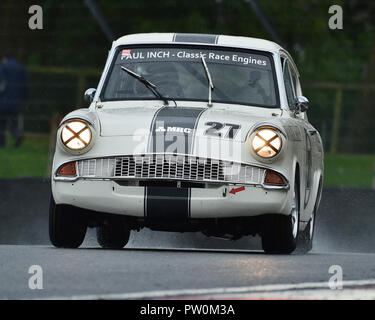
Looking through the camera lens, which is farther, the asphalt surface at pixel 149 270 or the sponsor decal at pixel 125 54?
the sponsor decal at pixel 125 54

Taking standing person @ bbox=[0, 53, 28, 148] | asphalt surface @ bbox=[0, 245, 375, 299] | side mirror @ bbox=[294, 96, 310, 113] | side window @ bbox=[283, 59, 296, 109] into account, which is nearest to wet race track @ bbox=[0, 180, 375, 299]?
asphalt surface @ bbox=[0, 245, 375, 299]

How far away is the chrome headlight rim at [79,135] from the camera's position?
356 inches

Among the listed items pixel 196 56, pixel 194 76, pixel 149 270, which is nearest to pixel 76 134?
pixel 194 76

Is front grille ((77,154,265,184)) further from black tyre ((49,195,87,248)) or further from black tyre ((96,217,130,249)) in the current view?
black tyre ((96,217,130,249))

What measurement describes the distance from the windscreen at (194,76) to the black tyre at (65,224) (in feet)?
3.84

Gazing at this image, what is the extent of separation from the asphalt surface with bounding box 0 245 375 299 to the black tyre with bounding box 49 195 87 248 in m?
0.28

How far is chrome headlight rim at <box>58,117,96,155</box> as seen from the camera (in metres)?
9.04

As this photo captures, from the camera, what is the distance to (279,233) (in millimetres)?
9219

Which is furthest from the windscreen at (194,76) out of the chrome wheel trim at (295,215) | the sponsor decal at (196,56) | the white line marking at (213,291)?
the white line marking at (213,291)

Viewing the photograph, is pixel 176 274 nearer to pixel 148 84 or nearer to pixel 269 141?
pixel 269 141

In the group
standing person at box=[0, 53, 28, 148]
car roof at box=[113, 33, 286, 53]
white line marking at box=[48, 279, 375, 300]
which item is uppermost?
standing person at box=[0, 53, 28, 148]

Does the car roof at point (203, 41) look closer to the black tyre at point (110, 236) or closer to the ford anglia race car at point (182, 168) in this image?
the ford anglia race car at point (182, 168)

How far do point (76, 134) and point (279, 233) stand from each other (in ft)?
5.11
